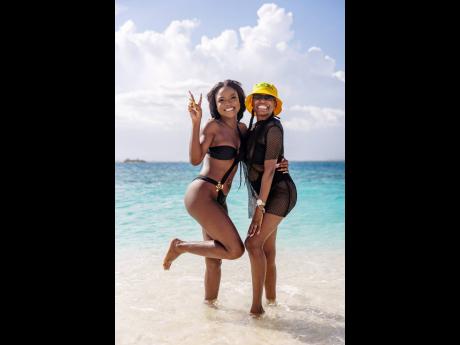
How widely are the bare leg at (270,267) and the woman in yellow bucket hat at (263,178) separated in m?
0.17

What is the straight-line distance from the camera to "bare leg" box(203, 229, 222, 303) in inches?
181

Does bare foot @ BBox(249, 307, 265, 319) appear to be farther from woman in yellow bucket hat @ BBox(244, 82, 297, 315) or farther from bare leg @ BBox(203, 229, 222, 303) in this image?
bare leg @ BBox(203, 229, 222, 303)

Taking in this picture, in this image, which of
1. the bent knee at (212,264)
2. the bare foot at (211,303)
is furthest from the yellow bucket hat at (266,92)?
the bare foot at (211,303)

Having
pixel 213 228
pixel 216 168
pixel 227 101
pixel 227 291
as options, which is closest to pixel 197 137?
pixel 216 168

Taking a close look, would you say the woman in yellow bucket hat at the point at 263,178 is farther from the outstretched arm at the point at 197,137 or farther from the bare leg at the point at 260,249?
the outstretched arm at the point at 197,137

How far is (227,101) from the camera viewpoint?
432 cm

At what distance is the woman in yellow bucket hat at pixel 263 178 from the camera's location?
418 cm

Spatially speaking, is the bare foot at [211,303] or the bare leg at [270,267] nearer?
the bare leg at [270,267]

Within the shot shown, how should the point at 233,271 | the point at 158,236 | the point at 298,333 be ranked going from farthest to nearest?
1. the point at 158,236
2. the point at 233,271
3. the point at 298,333

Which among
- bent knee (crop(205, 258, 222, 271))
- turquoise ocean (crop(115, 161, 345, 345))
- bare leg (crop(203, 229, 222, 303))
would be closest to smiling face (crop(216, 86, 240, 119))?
bare leg (crop(203, 229, 222, 303))
